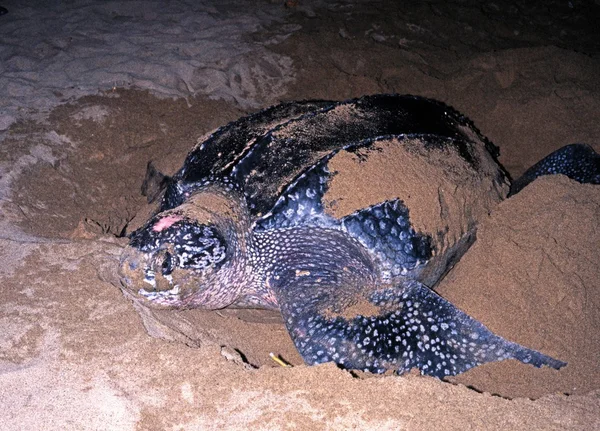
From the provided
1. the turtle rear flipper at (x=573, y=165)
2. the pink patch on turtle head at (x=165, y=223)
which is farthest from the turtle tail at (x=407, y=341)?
the turtle rear flipper at (x=573, y=165)

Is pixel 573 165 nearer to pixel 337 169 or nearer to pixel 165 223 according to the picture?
pixel 337 169

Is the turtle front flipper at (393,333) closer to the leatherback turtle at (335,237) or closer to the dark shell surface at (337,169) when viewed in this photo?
the leatherback turtle at (335,237)

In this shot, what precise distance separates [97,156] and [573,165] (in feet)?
10.1

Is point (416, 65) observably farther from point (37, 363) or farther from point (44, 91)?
point (37, 363)

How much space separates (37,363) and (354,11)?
5.09 metres

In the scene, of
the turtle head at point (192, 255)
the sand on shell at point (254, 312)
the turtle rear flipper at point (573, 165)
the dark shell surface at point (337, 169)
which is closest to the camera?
the sand on shell at point (254, 312)

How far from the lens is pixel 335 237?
2.17m

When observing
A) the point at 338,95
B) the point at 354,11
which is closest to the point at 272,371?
the point at 338,95

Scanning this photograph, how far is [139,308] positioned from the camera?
206 cm

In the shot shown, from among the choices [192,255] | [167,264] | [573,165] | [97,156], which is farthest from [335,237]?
[97,156]

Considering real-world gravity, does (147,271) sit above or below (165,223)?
below

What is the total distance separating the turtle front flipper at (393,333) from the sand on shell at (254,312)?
8 cm

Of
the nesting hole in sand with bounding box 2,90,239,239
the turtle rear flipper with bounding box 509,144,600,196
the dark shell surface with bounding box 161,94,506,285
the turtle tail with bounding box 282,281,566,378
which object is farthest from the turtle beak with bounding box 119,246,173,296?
the turtle rear flipper with bounding box 509,144,600,196

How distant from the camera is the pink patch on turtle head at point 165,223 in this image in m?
2.07
